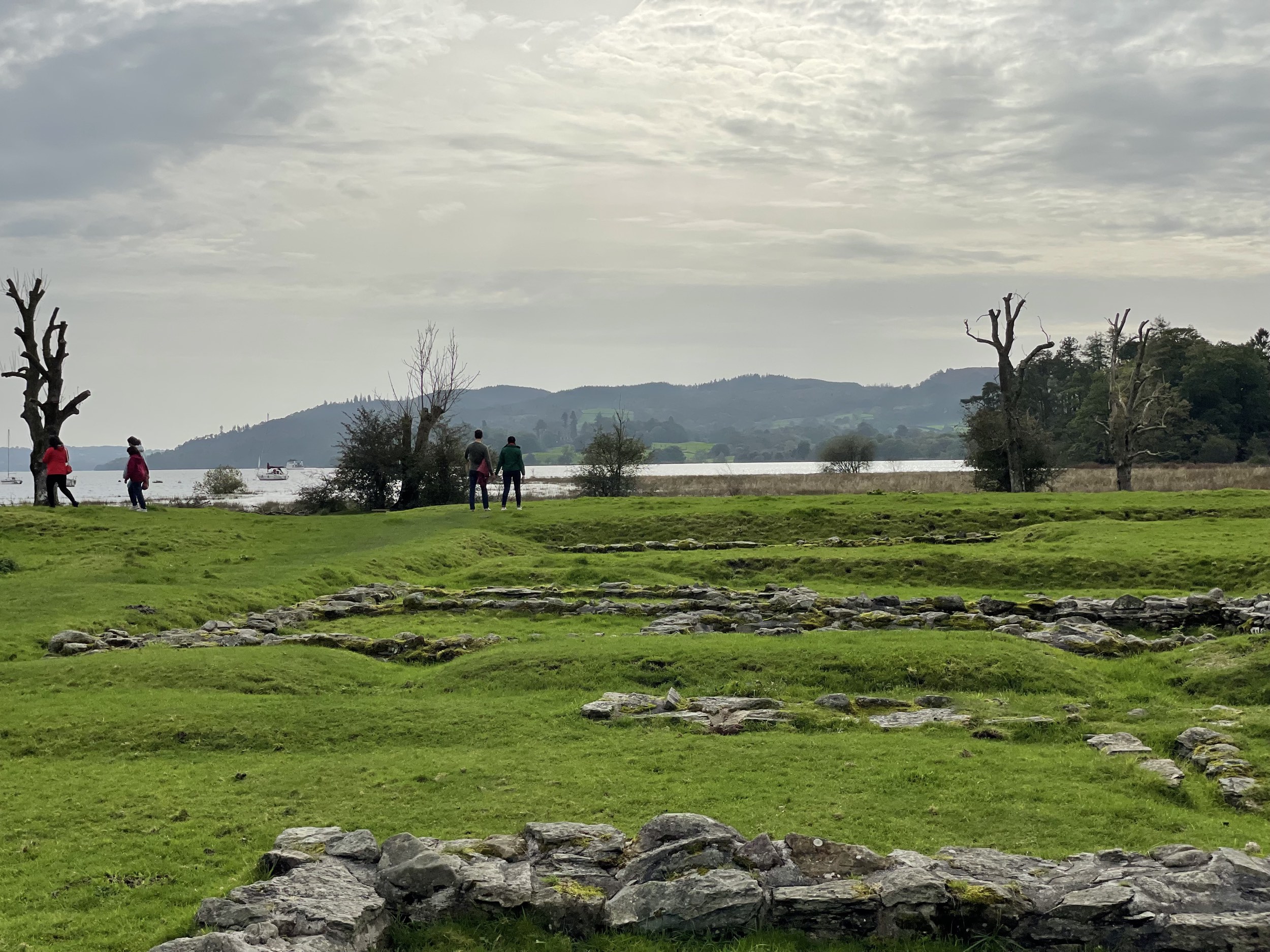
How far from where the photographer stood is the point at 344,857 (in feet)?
30.8

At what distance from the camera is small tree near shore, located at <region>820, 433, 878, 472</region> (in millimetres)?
115062

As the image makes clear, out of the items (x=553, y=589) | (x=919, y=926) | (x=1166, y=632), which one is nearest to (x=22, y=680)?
(x=553, y=589)

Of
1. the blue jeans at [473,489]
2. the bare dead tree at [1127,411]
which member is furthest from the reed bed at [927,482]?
the blue jeans at [473,489]

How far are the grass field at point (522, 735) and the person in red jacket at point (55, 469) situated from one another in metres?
13.4

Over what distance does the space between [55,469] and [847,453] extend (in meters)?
87.3

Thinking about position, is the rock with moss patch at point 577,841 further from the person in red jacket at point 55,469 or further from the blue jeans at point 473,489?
the person in red jacket at point 55,469

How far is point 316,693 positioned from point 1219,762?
46.5ft

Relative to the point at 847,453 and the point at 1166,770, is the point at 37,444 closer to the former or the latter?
the point at 1166,770

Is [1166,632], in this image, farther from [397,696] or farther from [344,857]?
[344,857]

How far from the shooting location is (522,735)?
15250 mm

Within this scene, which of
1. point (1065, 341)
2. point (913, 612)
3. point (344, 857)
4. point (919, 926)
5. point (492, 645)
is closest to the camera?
point (919, 926)

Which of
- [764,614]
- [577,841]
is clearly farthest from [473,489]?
[577,841]

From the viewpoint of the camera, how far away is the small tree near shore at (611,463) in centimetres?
6788

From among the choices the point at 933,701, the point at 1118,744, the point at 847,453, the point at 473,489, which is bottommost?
the point at 1118,744
